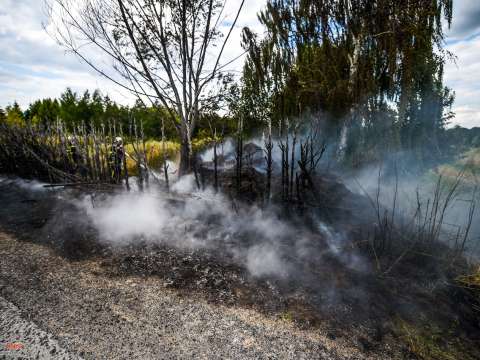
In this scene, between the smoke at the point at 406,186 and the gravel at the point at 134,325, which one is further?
the smoke at the point at 406,186

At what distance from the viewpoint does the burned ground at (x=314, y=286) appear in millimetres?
2535

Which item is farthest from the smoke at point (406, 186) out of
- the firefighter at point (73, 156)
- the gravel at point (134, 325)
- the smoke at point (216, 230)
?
the firefighter at point (73, 156)

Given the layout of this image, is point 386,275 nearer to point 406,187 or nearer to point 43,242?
point 43,242

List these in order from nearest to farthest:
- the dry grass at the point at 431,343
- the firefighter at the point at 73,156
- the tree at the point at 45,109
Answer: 1. the dry grass at the point at 431,343
2. the firefighter at the point at 73,156
3. the tree at the point at 45,109

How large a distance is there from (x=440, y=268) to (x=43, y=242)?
572 centimetres

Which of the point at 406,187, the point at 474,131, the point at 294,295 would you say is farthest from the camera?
the point at 474,131

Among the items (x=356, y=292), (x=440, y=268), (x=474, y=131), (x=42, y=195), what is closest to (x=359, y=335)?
(x=356, y=292)

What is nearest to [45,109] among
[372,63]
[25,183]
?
[25,183]

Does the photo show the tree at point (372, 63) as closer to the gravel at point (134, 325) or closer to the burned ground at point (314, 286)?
the burned ground at point (314, 286)

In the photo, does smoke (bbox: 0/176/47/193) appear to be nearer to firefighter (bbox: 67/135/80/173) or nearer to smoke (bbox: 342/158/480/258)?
firefighter (bbox: 67/135/80/173)

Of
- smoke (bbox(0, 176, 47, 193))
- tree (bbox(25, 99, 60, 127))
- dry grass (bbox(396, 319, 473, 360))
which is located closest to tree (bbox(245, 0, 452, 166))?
dry grass (bbox(396, 319, 473, 360))

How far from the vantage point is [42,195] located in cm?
653

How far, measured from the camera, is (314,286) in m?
3.14

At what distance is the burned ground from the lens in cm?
254
